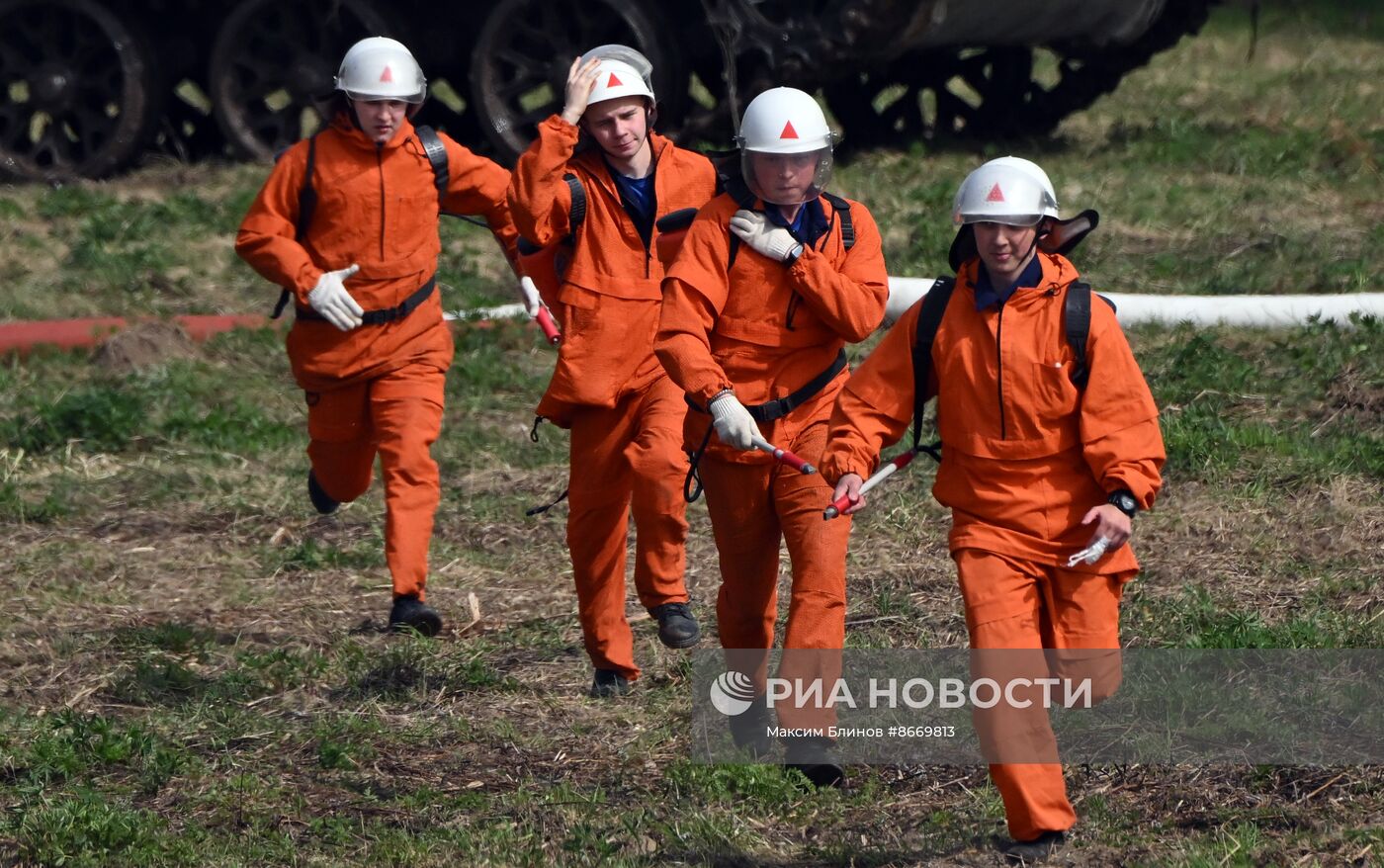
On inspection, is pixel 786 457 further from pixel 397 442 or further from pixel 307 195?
pixel 307 195

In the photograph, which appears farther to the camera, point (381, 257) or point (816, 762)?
point (381, 257)

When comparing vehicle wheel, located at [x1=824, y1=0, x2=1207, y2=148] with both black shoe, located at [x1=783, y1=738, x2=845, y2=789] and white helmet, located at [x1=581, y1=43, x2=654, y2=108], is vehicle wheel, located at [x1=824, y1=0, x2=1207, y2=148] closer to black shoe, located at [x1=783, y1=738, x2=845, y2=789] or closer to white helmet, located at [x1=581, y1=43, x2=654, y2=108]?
white helmet, located at [x1=581, y1=43, x2=654, y2=108]

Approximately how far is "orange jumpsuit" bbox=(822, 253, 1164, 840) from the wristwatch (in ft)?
0.06

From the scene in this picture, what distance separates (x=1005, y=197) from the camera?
4695 millimetres

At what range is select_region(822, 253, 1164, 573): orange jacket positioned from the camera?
184 inches

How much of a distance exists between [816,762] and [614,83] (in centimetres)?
198

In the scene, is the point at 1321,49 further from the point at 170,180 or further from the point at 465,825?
the point at 465,825

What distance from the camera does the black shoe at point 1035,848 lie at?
4.67m

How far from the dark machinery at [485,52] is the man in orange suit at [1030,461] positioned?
8.30 meters

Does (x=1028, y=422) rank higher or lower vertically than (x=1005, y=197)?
lower

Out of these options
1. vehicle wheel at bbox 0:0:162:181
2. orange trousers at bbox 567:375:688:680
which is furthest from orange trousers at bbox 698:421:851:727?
vehicle wheel at bbox 0:0:162:181

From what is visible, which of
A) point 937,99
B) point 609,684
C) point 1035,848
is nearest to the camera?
point 1035,848

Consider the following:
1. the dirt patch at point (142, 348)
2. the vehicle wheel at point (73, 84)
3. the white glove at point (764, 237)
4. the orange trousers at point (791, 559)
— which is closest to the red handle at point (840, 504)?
the orange trousers at point (791, 559)

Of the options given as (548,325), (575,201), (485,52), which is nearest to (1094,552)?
(575,201)
